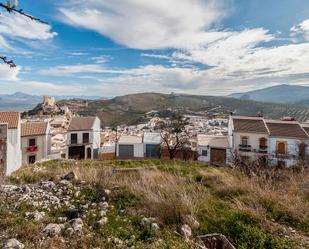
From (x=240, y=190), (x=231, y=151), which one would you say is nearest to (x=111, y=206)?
(x=240, y=190)

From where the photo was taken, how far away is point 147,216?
347 centimetres

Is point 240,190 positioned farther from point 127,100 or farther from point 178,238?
point 127,100

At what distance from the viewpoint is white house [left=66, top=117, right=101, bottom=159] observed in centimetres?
3162

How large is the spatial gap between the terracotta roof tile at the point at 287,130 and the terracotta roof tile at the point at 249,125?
3.22 ft

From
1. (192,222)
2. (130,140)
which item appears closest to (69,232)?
(192,222)

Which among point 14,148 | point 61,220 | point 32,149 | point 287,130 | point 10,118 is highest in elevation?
point 10,118

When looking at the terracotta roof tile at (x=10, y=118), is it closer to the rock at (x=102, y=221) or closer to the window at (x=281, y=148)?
the rock at (x=102, y=221)

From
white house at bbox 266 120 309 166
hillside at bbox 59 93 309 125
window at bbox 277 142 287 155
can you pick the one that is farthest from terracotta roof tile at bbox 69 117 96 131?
hillside at bbox 59 93 309 125

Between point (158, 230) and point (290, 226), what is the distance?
2.05 meters

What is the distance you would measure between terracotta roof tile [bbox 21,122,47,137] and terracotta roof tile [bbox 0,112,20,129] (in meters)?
5.94

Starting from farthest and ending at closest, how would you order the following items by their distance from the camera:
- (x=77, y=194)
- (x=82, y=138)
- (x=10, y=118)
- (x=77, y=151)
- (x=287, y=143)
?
(x=82, y=138), (x=77, y=151), (x=287, y=143), (x=10, y=118), (x=77, y=194)

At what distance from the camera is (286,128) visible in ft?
83.5

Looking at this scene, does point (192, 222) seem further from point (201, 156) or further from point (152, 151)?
point (152, 151)

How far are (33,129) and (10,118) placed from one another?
23.0 ft
